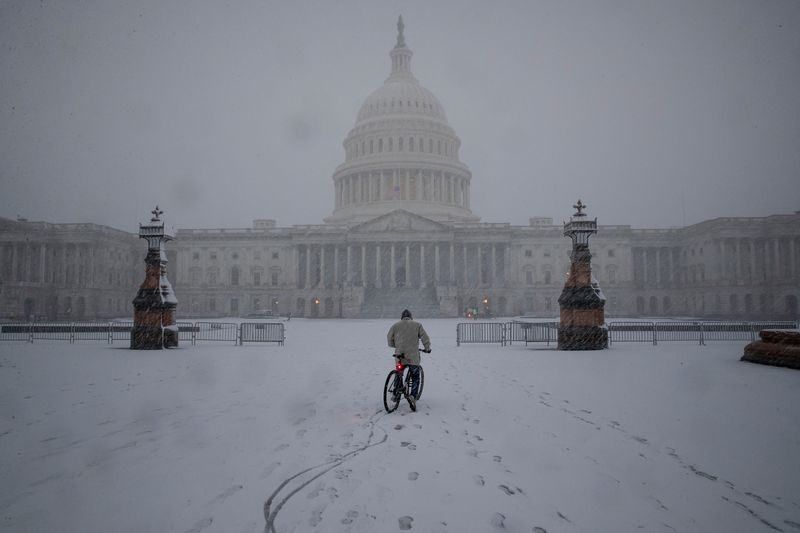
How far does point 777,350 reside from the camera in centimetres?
1576

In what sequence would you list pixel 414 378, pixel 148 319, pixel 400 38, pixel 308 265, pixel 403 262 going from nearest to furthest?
pixel 414 378
pixel 148 319
pixel 308 265
pixel 403 262
pixel 400 38

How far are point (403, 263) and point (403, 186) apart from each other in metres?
18.6

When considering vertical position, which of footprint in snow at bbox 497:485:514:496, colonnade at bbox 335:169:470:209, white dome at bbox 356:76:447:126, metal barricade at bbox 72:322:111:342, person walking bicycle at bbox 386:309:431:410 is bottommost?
footprint in snow at bbox 497:485:514:496

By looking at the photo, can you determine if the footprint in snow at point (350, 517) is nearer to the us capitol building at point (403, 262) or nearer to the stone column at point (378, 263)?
the us capitol building at point (403, 262)

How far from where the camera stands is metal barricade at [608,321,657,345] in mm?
25922

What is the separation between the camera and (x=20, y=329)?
1181 inches

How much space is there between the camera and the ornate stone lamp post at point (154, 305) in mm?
22562

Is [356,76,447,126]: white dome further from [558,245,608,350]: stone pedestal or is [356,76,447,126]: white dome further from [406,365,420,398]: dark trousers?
[406,365,420,398]: dark trousers

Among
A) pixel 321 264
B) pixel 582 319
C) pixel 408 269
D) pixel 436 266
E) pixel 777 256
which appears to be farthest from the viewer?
pixel 321 264

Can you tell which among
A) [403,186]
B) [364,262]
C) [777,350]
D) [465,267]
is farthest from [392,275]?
[777,350]

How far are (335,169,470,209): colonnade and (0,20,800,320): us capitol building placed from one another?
239 mm

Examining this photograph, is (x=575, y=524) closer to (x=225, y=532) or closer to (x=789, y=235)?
(x=225, y=532)

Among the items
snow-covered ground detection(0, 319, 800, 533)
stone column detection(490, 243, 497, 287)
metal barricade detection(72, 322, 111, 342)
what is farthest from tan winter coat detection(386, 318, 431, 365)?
stone column detection(490, 243, 497, 287)

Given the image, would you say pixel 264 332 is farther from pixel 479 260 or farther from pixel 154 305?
pixel 479 260
